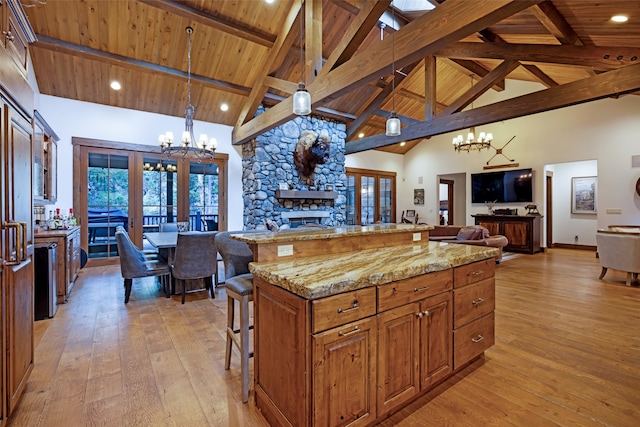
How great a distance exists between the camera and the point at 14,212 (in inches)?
68.9

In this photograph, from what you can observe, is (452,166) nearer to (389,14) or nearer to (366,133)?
(366,133)

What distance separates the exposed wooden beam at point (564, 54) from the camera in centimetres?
396

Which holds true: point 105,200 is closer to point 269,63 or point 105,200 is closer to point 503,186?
point 269,63

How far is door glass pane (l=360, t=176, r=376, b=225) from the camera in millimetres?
9961

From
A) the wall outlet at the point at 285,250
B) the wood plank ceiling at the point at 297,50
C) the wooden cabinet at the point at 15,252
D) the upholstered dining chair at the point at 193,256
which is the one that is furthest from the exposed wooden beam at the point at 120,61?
the wall outlet at the point at 285,250

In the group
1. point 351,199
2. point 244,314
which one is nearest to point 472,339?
point 244,314

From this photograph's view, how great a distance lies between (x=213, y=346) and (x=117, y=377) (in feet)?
2.39

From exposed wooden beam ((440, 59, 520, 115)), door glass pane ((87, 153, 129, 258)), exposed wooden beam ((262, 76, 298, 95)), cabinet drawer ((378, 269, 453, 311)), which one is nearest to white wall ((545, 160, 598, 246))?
exposed wooden beam ((440, 59, 520, 115))

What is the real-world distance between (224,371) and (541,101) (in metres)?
5.62

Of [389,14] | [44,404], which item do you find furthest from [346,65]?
[44,404]

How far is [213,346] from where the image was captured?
272cm

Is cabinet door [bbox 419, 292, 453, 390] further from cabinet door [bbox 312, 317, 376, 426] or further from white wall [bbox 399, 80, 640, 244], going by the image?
white wall [bbox 399, 80, 640, 244]

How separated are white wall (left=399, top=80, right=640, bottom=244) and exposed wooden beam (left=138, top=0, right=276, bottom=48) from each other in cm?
705

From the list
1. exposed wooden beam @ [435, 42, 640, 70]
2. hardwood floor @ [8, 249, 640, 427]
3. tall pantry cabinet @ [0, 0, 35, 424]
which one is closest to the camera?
tall pantry cabinet @ [0, 0, 35, 424]
